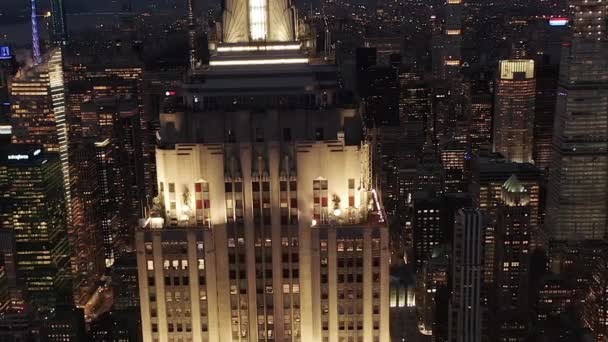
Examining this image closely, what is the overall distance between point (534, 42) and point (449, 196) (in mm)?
30092

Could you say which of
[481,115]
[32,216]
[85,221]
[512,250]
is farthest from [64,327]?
[481,115]

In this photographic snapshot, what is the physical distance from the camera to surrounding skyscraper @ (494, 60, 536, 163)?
13288 cm

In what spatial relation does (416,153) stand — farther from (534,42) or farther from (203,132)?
(203,132)

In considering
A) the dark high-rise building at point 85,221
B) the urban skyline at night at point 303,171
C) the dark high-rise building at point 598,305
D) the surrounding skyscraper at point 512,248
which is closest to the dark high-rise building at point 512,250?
the surrounding skyscraper at point 512,248

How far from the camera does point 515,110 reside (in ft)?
450

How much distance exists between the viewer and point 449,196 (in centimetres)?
11275

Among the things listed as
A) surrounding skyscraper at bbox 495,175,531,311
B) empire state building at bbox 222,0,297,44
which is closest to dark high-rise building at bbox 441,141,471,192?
surrounding skyscraper at bbox 495,175,531,311

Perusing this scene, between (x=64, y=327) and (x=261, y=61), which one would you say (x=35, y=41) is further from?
(x=261, y=61)

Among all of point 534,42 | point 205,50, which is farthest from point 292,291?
point 534,42

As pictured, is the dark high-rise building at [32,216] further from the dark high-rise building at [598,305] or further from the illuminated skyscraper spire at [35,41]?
the dark high-rise building at [598,305]

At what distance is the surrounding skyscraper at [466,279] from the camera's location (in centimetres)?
7925

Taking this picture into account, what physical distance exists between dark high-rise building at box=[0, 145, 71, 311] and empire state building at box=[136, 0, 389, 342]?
8002cm

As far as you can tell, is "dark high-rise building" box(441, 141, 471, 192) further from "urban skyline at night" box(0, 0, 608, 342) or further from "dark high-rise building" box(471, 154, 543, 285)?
"dark high-rise building" box(471, 154, 543, 285)

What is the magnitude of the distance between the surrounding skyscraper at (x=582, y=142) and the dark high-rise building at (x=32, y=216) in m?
72.9
